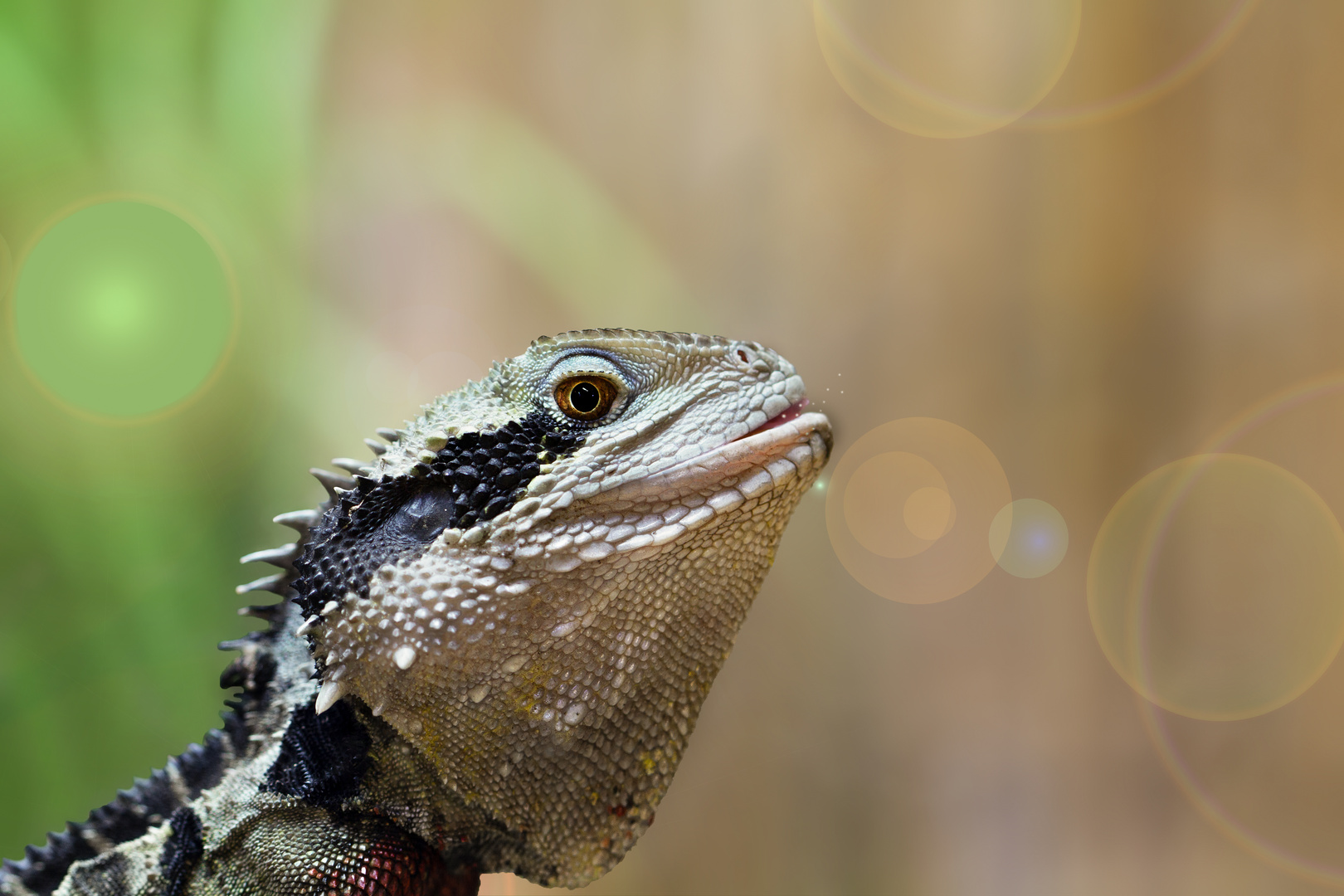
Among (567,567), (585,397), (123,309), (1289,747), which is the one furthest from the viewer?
(123,309)

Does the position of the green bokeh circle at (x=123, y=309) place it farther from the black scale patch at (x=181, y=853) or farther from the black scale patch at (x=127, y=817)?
the black scale patch at (x=181, y=853)

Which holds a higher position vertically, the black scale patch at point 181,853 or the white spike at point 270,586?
the white spike at point 270,586

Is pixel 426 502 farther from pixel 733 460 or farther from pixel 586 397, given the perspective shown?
pixel 733 460

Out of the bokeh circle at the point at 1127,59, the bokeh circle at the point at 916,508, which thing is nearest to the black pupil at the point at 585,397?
the bokeh circle at the point at 916,508

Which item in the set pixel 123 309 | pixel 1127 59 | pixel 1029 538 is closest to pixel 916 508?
pixel 1029 538

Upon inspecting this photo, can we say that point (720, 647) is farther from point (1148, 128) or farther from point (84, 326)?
point (84, 326)

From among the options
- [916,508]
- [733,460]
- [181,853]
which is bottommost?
[181,853]

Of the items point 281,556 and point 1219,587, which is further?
point 1219,587
